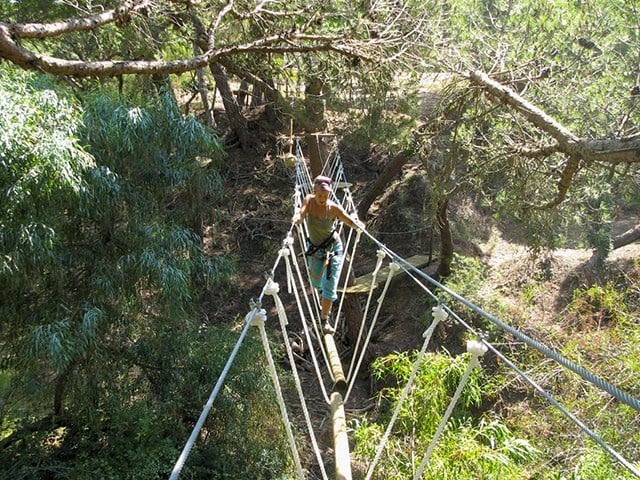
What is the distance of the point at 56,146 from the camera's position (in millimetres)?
2119

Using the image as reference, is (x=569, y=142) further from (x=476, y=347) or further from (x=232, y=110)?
(x=232, y=110)

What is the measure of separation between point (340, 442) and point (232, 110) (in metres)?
5.72

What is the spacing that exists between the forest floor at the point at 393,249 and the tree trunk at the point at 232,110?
23 cm

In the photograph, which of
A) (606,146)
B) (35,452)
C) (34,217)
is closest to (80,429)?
(35,452)

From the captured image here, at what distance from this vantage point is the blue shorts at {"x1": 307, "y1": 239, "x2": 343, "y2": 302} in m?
2.98

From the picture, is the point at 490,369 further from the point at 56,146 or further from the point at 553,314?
the point at 56,146

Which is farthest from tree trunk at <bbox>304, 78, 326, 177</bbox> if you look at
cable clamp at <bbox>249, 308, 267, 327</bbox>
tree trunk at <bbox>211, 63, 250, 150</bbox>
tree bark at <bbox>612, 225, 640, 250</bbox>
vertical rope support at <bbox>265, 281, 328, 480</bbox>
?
tree bark at <bbox>612, 225, 640, 250</bbox>

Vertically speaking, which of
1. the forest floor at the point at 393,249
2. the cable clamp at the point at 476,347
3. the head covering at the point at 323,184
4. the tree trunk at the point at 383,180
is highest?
the head covering at the point at 323,184

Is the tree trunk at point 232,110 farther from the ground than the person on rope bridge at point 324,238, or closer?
farther from the ground

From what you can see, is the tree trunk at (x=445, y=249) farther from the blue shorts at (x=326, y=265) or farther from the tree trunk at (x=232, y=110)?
the tree trunk at (x=232, y=110)

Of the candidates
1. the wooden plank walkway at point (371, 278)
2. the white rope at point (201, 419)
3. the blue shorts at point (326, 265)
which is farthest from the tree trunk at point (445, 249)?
the white rope at point (201, 419)

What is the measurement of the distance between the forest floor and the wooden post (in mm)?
2209

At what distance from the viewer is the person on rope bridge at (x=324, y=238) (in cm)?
288

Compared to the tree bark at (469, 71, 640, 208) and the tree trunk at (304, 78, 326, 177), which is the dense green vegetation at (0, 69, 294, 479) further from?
the tree bark at (469, 71, 640, 208)
